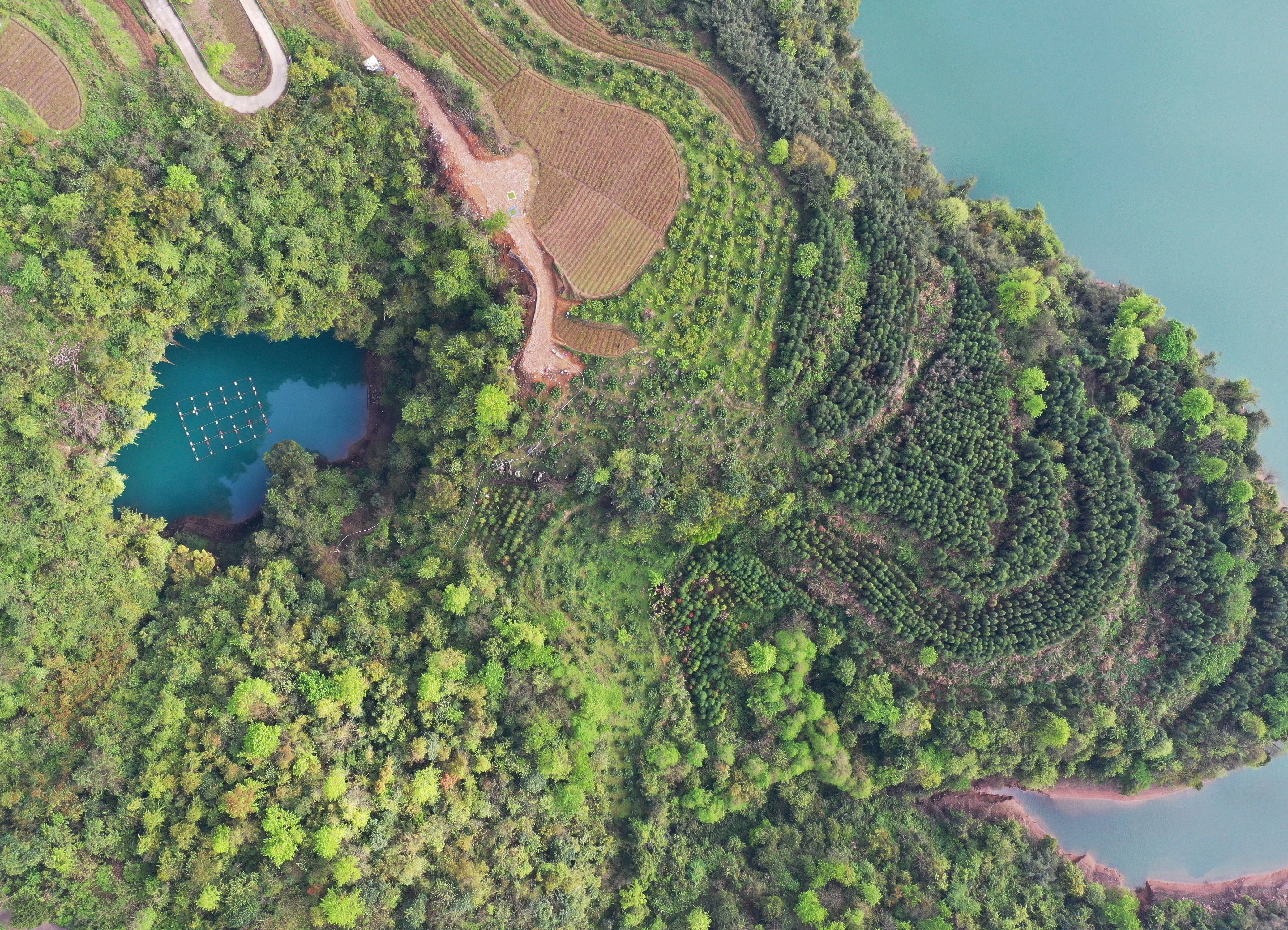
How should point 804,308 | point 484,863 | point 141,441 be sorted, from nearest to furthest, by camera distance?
point 484,863 < point 804,308 < point 141,441

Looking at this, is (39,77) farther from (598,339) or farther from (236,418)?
(598,339)

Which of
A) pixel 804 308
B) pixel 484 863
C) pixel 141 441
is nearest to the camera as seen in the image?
pixel 484 863

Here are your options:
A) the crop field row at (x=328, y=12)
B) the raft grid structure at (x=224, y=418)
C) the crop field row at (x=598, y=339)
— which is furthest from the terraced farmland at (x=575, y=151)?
the raft grid structure at (x=224, y=418)

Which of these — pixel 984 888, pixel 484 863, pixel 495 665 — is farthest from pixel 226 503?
pixel 984 888

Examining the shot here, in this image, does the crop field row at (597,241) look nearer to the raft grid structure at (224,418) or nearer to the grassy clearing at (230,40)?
the grassy clearing at (230,40)

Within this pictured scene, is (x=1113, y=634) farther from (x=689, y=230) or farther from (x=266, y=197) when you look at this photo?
(x=266, y=197)

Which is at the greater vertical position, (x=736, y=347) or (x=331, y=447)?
(x=736, y=347)
